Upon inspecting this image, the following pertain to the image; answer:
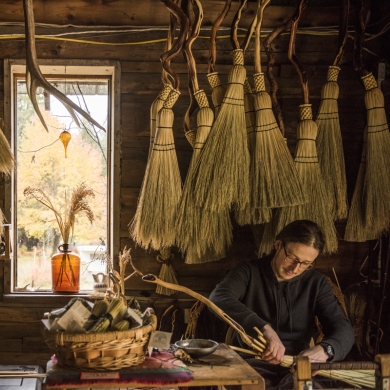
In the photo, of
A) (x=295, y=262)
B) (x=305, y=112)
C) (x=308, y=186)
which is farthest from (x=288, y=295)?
(x=305, y=112)

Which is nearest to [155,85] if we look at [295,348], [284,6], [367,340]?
[284,6]

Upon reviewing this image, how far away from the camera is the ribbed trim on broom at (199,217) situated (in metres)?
3.07

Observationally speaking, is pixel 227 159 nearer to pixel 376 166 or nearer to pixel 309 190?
pixel 309 190

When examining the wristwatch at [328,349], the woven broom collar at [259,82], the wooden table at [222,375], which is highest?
the woven broom collar at [259,82]

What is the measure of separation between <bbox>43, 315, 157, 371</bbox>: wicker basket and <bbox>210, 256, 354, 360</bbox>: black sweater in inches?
35.0

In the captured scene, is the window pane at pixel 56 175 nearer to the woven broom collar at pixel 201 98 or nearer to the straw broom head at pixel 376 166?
the woven broom collar at pixel 201 98

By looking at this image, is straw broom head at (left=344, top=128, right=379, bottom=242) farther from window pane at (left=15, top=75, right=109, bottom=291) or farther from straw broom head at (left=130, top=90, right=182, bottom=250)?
window pane at (left=15, top=75, right=109, bottom=291)

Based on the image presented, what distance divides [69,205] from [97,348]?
1700 millimetres

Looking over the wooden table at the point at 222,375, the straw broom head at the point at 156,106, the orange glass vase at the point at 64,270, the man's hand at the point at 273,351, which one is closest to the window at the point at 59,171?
the orange glass vase at the point at 64,270

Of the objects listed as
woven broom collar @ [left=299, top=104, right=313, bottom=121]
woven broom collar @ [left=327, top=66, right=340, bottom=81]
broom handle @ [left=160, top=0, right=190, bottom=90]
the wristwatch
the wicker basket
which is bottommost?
the wristwatch

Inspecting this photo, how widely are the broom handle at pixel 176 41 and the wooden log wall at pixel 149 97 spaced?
0.29 m

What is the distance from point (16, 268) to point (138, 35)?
1.53 m

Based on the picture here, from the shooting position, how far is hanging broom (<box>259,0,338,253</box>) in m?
3.07

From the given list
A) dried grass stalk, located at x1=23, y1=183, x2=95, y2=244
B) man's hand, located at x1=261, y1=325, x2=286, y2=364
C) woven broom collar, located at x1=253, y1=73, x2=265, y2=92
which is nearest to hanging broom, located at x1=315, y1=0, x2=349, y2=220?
woven broom collar, located at x1=253, y1=73, x2=265, y2=92
